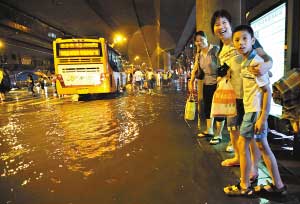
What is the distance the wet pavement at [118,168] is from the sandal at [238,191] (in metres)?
0.07

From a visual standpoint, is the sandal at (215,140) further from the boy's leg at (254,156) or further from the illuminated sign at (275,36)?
the boy's leg at (254,156)

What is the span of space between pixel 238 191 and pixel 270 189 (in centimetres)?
35

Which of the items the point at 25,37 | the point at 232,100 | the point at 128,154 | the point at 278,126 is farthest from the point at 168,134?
the point at 25,37

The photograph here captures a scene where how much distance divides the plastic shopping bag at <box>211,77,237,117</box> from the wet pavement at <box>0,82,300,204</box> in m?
0.88

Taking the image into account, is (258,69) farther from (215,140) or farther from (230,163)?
(215,140)

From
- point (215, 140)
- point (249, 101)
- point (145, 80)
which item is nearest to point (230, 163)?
point (215, 140)

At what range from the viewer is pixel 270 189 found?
113 inches

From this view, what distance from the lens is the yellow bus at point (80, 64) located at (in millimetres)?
13641

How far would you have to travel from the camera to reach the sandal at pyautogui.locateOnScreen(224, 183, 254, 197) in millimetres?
2898

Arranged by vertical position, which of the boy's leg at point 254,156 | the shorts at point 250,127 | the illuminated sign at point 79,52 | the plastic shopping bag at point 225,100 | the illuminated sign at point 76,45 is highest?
the illuminated sign at point 76,45

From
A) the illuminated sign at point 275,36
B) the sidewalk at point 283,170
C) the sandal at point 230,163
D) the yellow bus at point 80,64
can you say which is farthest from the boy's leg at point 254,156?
the yellow bus at point 80,64

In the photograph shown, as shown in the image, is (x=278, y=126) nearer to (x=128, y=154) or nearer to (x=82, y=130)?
(x=128, y=154)

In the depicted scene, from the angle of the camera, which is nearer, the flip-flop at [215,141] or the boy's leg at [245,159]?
the boy's leg at [245,159]

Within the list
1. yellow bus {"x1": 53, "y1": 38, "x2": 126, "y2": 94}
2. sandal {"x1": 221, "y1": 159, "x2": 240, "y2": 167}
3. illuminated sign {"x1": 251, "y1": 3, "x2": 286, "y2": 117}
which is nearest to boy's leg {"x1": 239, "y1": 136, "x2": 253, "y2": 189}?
sandal {"x1": 221, "y1": 159, "x2": 240, "y2": 167}
